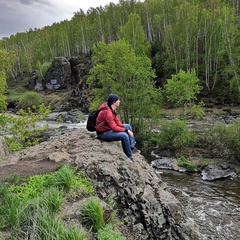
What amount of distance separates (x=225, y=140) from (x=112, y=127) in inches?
612

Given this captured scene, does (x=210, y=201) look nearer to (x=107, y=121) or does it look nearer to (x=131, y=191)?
(x=131, y=191)

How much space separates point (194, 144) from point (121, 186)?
18.4 metres

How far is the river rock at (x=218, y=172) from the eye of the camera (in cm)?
1814

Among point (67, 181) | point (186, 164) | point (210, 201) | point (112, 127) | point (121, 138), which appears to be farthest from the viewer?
point (186, 164)

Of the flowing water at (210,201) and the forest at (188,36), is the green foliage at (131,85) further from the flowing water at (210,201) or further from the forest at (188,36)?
the flowing water at (210,201)

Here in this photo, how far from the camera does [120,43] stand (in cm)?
3247

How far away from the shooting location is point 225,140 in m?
21.4

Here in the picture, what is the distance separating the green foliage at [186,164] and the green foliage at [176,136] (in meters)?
2.17

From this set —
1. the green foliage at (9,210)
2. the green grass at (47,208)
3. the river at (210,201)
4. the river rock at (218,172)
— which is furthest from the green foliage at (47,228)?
the river rock at (218,172)

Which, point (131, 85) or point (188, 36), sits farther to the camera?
point (188, 36)

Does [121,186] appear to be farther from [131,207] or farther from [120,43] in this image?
[120,43]

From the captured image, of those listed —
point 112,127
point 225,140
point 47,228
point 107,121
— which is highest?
point 107,121


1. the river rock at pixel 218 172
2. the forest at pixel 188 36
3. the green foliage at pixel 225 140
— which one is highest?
the forest at pixel 188 36

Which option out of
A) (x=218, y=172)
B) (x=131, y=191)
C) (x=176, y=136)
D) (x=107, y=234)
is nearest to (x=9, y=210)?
(x=107, y=234)
